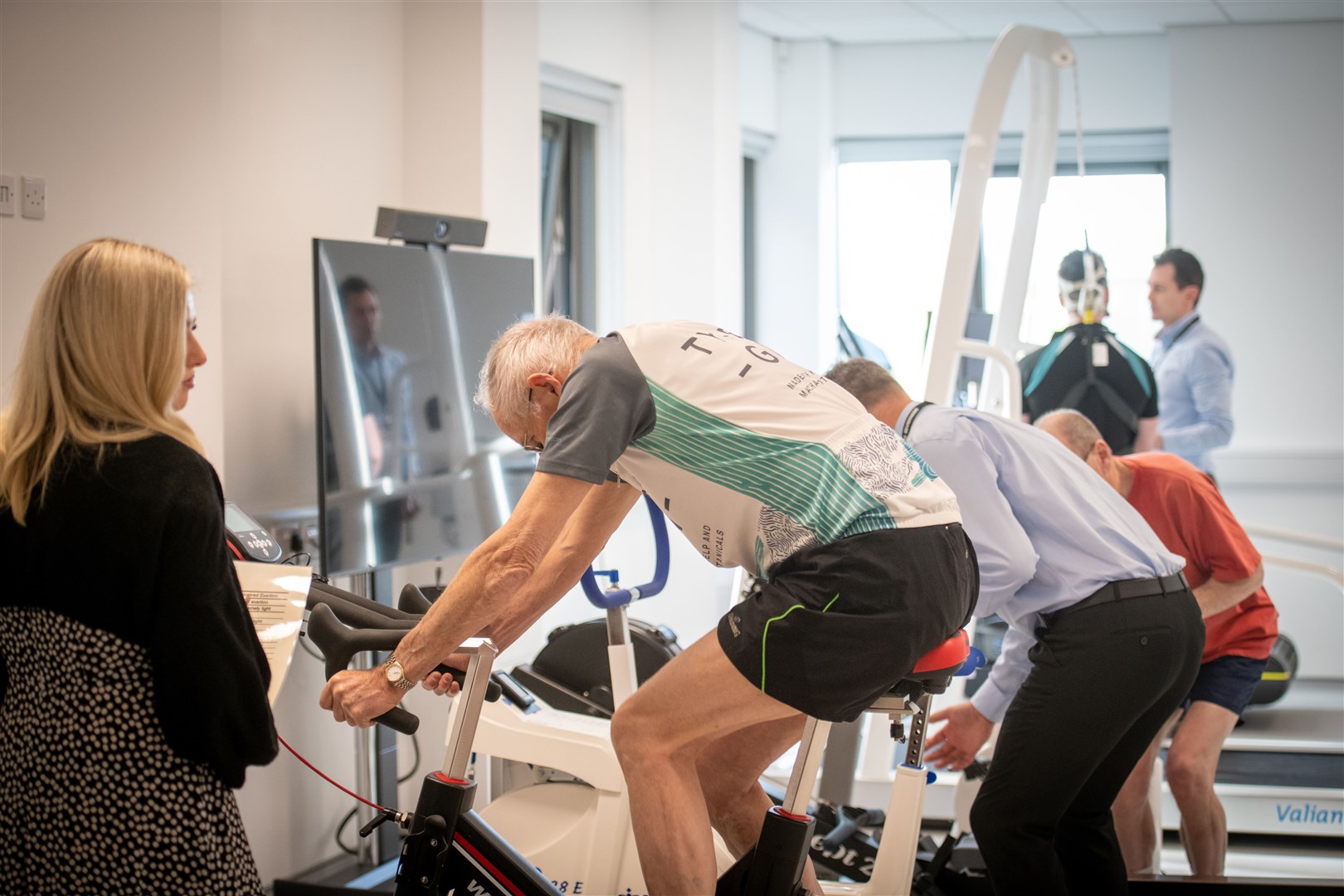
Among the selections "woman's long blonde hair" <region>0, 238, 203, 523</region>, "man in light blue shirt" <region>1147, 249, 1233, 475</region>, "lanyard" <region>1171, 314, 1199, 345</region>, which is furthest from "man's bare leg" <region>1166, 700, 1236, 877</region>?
"woman's long blonde hair" <region>0, 238, 203, 523</region>

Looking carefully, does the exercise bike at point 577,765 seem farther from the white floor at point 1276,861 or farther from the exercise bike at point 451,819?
→ the white floor at point 1276,861

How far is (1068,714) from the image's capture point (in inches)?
91.7

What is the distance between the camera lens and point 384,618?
1.96 meters

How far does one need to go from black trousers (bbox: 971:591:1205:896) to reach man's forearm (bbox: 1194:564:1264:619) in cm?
54

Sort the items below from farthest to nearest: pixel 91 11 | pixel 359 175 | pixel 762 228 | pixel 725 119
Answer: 1. pixel 762 228
2. pixel 725 119
3. pixel 359 175
4. pixel 91 11

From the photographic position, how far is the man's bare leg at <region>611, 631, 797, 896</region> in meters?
1.89

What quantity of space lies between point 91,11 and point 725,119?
309 centimetres

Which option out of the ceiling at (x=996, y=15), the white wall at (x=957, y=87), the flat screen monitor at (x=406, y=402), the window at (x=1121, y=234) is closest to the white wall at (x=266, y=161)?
the flat screen monitor at (x=406, y=402)

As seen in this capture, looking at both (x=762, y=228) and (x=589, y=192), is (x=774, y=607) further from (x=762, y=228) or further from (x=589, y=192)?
(x=762, y=228)

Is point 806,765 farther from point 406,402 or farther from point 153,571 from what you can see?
point 406,402

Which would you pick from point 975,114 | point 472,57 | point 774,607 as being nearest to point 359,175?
point 472,57

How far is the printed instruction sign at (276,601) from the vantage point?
1.93m

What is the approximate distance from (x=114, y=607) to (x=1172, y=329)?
4.54 m

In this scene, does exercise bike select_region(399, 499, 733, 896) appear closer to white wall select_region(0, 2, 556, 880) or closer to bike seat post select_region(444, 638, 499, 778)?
bike seat post select_region(444, 638, 499, 778)
